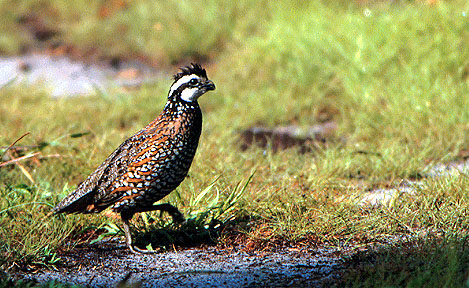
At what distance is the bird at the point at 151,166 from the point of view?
3.98m

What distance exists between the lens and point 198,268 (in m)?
3.86

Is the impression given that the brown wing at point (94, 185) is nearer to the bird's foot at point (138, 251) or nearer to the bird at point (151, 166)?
the bird at point (151, 166)

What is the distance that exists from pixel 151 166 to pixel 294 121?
3429mm

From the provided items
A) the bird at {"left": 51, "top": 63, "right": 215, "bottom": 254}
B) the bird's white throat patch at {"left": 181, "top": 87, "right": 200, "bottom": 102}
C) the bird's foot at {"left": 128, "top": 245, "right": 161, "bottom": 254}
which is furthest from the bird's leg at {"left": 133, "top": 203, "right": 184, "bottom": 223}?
the bird's white throat patch at {"left": 181, "top": 87, "right": 200, "bottom": 102}

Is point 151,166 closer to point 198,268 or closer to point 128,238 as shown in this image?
point 128,238

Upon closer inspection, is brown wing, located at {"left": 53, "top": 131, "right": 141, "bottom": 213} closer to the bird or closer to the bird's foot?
the bird

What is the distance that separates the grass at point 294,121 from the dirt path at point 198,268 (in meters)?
0.18

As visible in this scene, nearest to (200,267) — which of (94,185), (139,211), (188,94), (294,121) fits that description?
(139,211)

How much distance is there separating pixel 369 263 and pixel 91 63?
695cm

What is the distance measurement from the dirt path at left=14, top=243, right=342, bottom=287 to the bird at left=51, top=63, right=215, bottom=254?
0.20 m

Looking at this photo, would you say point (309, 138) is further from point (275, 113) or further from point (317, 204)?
point (317, 204)

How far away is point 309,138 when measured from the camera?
22.2 ft

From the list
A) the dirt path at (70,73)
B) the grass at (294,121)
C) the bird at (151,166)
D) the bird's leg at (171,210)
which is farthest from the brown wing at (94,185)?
the dirt path at (70,73)

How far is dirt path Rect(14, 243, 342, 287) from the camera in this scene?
3.65 meters
